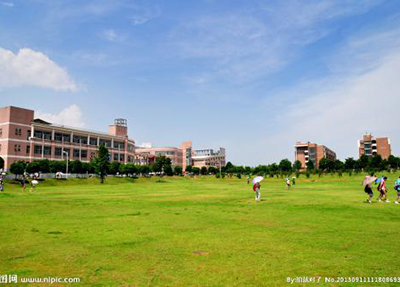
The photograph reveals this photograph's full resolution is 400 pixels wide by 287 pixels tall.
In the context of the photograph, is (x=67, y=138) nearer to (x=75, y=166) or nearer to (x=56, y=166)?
(x=75, y=166)

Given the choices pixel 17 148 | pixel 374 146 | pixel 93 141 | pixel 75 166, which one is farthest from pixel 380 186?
pixel 374 146

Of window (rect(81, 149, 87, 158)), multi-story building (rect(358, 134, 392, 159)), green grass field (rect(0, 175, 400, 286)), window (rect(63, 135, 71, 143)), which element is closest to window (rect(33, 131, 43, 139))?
window (rect(63, 135, 71, 143))

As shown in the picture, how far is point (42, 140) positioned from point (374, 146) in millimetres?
178703

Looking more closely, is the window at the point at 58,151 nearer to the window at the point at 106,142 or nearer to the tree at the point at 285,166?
the window at the point at 106,142

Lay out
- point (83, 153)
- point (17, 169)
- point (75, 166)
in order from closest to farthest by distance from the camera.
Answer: point (17, 169), point (75, 166), point (83, 153)

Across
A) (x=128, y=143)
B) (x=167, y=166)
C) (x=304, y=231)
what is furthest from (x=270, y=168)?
(x=304, y=231)

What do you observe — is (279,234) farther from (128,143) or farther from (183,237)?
(128,143)

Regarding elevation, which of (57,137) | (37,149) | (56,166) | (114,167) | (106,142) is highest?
(106,142)

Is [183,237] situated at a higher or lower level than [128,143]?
lower

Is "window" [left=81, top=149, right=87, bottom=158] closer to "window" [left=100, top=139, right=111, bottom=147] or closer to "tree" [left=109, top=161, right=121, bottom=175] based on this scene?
"window" [left=100, top=139, right=111, bottom=147]

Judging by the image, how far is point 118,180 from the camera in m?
101

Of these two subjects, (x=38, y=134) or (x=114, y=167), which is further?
(x=114, y=167)

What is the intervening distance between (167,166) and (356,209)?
111 metres

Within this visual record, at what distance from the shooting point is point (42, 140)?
351ft
